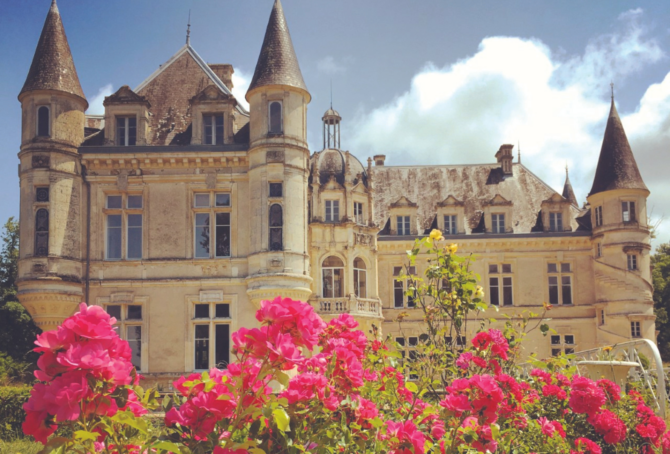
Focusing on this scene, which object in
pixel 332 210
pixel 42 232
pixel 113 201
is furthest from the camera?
pixel 332 210

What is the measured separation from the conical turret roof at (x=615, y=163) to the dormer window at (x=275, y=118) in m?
18.5

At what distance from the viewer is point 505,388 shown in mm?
5523

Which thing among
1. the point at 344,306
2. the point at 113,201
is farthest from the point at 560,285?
the point at 113,201

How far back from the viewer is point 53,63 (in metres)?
22.8

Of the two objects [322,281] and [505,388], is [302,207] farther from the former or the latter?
[505,388]

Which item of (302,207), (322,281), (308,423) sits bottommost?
(308,423)

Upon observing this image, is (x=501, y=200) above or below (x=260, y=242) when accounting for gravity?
above

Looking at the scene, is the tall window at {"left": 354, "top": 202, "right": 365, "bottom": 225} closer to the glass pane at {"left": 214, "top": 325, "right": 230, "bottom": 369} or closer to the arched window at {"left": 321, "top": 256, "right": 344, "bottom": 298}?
the arched window at {"left": 321, "top": 256, "right": 344, "bottom": 298}

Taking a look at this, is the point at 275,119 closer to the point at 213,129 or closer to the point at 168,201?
the point at 213,129

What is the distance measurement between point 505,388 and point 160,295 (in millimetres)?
18539

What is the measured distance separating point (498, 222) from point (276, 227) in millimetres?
16109

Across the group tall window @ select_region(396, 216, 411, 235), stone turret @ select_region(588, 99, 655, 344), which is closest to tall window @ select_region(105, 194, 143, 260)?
tall window @ select_region(396, 216, 411, 235)

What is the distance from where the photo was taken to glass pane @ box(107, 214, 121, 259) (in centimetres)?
2303

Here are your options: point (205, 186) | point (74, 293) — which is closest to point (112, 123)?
point (205, 186)
